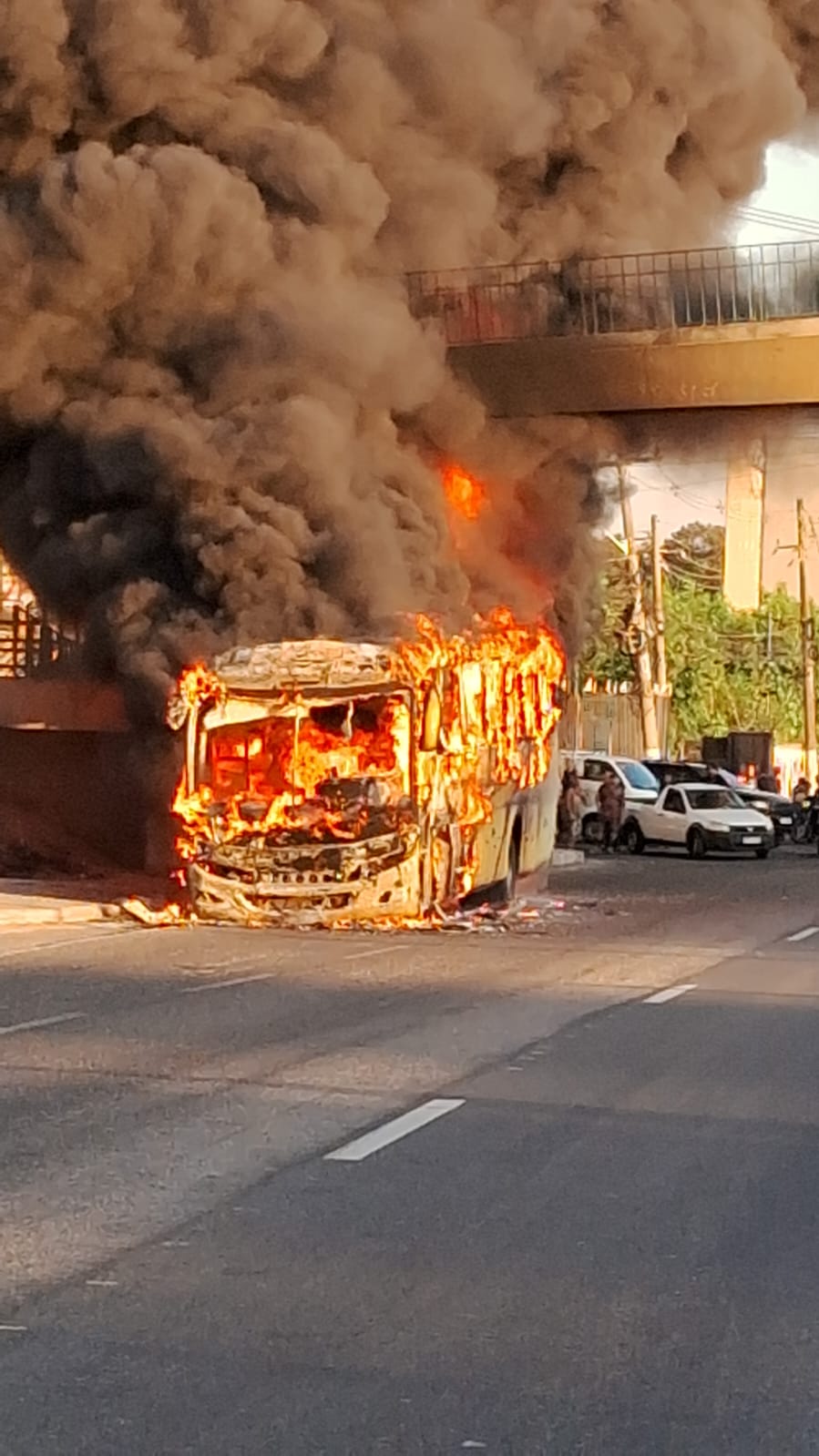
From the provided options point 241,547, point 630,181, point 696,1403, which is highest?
point 630,181

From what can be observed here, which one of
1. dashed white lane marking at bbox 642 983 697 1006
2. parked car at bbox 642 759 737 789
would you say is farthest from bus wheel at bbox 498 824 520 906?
parked car at bbox 642 759 737 789

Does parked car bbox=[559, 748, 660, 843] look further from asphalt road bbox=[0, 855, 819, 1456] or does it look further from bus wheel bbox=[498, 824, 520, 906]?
asphalt road bbox=[0, 855, 819, 1456]

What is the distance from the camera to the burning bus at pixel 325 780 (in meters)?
19.0

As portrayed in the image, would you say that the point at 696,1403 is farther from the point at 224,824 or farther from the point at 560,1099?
the point at 224,824

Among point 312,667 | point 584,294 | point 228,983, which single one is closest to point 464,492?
point 584,294

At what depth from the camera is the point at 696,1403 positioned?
4934 mm

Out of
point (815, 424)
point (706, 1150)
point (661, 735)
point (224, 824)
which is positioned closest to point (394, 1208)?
point (706, 1150)

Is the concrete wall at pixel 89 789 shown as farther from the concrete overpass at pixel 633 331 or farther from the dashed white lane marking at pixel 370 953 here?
the dashed white lane marking at pixel 370 953

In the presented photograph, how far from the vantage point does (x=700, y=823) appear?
36.2 m

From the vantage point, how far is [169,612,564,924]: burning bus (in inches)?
748

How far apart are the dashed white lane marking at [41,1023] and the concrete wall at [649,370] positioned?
1693 cm

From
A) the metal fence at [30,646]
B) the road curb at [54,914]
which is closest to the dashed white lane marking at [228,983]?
the road curb at [54,914]

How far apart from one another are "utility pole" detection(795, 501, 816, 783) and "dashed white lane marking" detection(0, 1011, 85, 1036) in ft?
151

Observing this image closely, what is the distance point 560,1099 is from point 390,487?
20163mm
